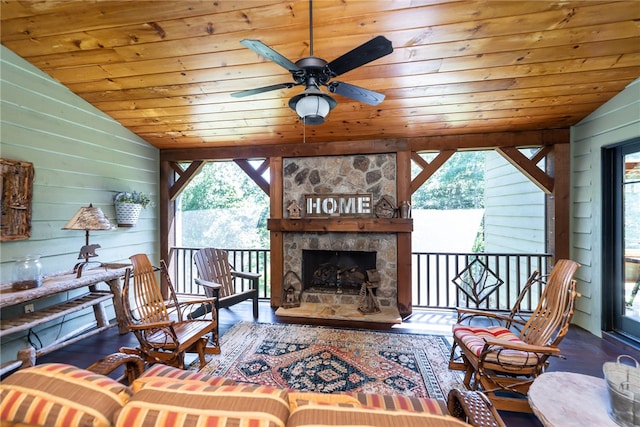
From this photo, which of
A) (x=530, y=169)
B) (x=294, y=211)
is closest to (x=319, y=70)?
(x=294, y=211)

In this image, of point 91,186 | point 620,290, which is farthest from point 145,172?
point 620,290

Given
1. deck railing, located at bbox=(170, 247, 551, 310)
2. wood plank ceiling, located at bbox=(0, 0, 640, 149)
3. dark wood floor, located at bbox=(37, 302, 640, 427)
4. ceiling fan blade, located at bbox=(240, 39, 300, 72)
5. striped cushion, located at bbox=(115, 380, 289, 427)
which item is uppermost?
wood plank ceiling, located at bbox=(0, 0, 640, 149)

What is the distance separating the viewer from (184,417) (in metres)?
0.83

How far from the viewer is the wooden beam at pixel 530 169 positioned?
3896 mm

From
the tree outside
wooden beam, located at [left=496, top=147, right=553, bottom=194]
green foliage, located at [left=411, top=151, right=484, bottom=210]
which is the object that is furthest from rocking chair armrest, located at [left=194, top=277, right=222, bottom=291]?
green foliage, located at [left=411, top=151, right=484, bottom=210]

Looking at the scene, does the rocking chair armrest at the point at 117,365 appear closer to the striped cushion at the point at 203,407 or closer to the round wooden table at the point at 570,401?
the striped cushion at the point at 203,407

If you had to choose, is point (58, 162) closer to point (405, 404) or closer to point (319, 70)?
point (319, 70)

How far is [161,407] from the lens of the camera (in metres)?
0.86

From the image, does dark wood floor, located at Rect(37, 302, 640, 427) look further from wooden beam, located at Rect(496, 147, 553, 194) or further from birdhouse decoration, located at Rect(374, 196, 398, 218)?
wooden beam, located at Rect(496, 147, 553, 194)

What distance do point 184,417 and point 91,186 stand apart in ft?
12.7

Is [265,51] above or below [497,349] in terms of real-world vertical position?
above

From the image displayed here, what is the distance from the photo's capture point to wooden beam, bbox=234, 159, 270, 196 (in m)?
4.61

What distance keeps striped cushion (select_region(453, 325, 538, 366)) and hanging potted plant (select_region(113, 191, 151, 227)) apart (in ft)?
13.8

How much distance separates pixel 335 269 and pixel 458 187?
3913mm
